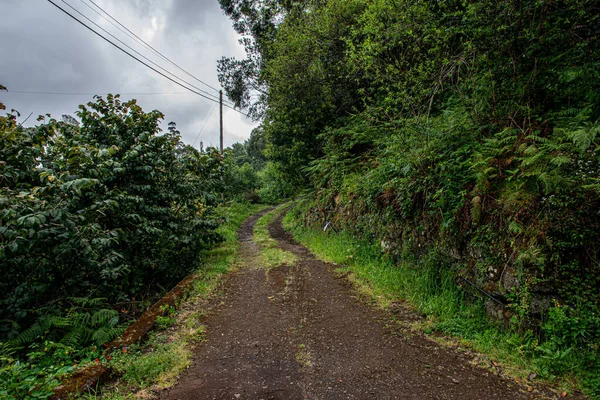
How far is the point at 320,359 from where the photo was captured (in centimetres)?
318

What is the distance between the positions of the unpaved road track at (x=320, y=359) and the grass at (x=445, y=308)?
25cm

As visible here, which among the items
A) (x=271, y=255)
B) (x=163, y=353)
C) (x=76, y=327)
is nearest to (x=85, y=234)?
(x=76, y=327)

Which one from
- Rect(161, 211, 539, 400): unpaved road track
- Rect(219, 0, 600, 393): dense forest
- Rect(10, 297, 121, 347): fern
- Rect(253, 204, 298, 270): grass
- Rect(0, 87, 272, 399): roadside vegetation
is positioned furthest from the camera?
Rect(253, 204, 298, 270): grass

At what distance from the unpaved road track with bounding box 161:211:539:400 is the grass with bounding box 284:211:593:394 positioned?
25 centimetres

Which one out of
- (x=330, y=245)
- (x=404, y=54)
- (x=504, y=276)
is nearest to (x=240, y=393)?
(x=504, y=276)

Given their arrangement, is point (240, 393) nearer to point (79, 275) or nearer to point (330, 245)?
point (79, 275)

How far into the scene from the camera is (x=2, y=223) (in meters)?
3.37

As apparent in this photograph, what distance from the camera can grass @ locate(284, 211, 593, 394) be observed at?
2.79m

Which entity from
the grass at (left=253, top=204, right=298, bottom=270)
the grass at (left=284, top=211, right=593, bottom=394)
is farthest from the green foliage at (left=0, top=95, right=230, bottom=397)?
the grass at (left=284, top=211, right=593, bottom=394)

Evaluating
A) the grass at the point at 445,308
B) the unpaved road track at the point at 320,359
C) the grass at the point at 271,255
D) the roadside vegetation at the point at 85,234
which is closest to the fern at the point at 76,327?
the roadside vegetation at the point at 85,234

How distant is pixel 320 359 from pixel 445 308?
1862mm

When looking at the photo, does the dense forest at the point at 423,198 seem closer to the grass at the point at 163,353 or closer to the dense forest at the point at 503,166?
the dense forest at the point at 503,166

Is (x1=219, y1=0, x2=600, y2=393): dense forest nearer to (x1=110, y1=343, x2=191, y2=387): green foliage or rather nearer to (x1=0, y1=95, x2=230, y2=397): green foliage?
(x1=110, y1=343, x2=191, y2=387): green foliage

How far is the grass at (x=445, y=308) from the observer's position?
9.16 ft
